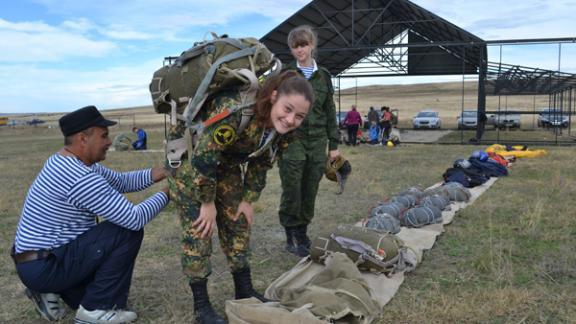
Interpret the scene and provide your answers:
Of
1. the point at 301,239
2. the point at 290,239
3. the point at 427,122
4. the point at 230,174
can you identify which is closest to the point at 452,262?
the point at 301,239

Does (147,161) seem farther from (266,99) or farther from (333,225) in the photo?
(266,99)

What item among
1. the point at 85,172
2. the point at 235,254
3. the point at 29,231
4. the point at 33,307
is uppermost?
the point at 85,172

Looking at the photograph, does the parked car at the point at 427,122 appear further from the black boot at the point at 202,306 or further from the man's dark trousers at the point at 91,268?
the man's dark trousers at the point at 91,268

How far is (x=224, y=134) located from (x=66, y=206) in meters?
1.10

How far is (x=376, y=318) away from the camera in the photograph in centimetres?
323

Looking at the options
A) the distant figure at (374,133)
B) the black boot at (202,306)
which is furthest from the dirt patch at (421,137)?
the black boot at (202,306)

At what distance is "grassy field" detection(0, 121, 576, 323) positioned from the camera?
338 cm

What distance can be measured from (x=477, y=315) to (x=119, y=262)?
2323 mm

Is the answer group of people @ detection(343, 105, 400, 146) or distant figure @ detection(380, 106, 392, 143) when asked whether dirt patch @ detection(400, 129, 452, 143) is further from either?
distant figure @ detection(380, 106, 392, 143)

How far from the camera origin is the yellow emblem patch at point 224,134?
2639mm

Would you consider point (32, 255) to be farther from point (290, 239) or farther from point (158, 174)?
point (290, 239)

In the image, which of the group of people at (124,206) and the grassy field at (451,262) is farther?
the grassy field at (451,262)

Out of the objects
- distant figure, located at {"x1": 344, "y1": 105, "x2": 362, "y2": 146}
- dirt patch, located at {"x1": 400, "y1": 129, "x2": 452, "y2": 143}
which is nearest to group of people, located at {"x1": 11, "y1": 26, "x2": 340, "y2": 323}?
distant figure, located at {"x1": 344, "y1": 105, "x2": 362, "y2": 146}

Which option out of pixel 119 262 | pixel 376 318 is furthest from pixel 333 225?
pixel 119 262
